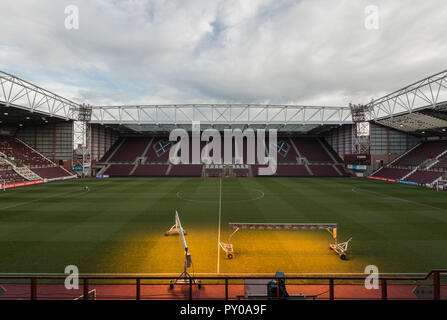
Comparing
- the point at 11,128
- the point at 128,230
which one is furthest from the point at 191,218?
the point at 11,128

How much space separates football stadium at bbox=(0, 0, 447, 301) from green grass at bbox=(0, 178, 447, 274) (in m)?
0.10

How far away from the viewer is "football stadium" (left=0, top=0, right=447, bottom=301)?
8547mm

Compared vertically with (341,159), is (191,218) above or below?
below

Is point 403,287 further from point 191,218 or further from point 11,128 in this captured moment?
point 11,128

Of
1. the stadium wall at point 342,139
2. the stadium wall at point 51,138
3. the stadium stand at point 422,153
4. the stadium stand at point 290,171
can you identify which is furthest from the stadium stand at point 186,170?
the stadium stand at point 422,153

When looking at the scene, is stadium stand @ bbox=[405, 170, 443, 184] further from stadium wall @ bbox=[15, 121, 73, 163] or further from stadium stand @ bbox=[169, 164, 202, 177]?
stadium wall @ bbox=[15, 121, 73, 163]

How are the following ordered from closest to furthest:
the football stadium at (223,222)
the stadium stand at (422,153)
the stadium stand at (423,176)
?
the football stadium at (223,222)
the stadium stand at (423,176)
the stadium stand at (422,153)

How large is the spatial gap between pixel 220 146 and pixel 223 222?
49005 mm

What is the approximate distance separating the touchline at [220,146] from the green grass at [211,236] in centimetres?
3709

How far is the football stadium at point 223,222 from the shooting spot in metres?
8.55

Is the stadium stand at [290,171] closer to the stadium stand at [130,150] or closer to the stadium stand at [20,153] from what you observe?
the stadium stand at [130,150]
